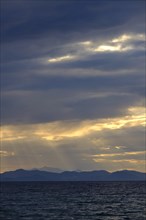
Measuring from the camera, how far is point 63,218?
75375 millimetres

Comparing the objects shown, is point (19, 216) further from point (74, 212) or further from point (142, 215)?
point (142, 215)

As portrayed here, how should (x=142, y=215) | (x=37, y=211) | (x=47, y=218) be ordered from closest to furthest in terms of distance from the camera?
1. (x=47, y=218)
2. (x=142, y=215)
3. (x=37, y=211)

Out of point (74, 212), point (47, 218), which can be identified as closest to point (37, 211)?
point (74, 212)

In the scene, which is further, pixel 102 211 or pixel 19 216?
pixel 102 211

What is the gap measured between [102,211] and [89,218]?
13.3m

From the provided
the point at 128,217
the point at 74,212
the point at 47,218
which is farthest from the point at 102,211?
the point at 47,218

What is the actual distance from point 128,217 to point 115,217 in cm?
232

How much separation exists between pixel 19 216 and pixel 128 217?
19.3 m

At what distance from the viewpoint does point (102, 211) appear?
90.1 m

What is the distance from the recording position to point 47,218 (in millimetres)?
75062

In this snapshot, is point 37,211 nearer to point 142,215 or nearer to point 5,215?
point 5,215

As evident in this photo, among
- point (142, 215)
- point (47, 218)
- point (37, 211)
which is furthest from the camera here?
point (37, 211)

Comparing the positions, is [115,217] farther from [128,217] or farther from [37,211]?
[37,211]

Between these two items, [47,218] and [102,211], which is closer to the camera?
[47,218]
